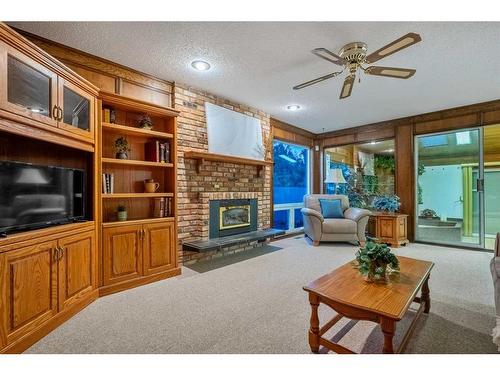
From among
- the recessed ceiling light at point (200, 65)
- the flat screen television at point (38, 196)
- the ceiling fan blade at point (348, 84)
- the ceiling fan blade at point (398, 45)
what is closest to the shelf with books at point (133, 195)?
the flat screen television at point (38, 196)

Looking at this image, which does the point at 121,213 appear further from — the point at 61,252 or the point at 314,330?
the point at 314,330

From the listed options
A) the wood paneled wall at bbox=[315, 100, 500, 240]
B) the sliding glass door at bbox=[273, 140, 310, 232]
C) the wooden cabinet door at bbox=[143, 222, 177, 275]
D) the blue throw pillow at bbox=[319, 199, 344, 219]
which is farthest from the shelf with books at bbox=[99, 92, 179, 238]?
the wood paneled wall at bbox=[315, 100, 500, 240]

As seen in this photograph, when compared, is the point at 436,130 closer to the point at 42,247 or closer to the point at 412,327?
the point at 412,327

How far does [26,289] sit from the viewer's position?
1.70 meters

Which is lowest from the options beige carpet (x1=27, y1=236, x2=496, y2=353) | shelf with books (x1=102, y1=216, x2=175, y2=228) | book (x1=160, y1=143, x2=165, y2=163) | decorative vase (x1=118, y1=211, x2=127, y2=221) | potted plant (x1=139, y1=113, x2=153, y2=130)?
beige carpet (x1=27, y1=236, x2=496, y2=353)

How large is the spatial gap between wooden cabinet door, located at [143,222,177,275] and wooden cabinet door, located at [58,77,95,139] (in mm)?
1167

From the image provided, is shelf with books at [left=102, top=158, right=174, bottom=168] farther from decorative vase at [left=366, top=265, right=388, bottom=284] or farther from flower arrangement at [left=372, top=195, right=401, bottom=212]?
flower arrangement at [left=372, top=195, right=401, bottom=212]

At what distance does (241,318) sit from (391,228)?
3769 millimetres

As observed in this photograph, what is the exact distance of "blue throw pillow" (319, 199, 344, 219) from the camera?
492 cm

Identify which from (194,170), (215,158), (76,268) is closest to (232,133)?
(215,158)

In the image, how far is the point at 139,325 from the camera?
75.7 inches

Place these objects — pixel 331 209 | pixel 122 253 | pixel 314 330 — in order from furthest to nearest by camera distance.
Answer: pixel 331 209 < pixel 122 253 < pixel 314 330
